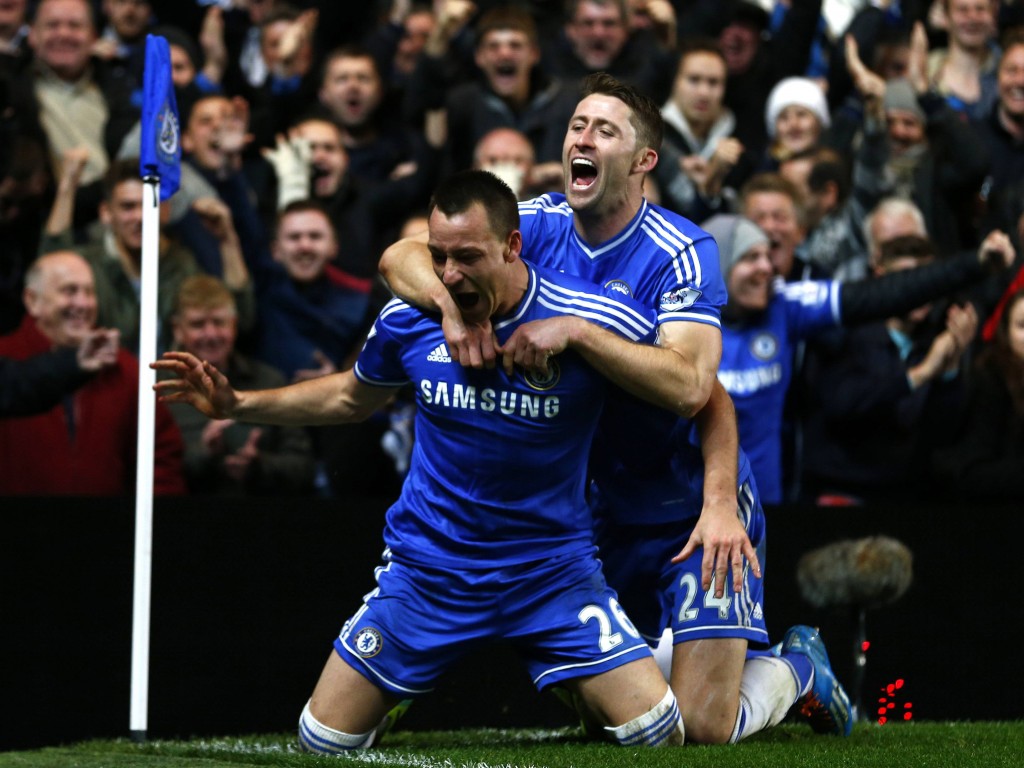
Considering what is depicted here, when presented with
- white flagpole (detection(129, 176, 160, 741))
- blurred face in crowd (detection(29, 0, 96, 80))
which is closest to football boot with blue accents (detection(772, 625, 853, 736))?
white flagpole (detection(129, 176, 160, 741))

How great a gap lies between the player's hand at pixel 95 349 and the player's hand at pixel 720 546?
307cm

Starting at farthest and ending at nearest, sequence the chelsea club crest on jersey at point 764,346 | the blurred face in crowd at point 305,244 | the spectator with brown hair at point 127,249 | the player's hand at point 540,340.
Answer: the blurred face in crowd at point 305,244 < the spectator with brown hair at point 127,249 < the chelsea club crest on jersey at point 764,346 < the player's hand at point 540,340

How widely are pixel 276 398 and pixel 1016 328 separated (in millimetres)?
3963

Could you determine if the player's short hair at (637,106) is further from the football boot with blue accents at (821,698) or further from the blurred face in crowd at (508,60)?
the blurred face in crowd at (508,60)

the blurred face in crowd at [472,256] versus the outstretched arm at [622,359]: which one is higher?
the blurred face in crowd at [472,256]

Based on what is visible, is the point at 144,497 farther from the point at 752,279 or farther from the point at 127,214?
the point at 752,279

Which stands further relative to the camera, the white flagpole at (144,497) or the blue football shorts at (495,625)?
the white flagpole at (144,497)

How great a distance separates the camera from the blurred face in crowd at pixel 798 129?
10.0 meters

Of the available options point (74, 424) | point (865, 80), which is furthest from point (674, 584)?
point (865, 80)

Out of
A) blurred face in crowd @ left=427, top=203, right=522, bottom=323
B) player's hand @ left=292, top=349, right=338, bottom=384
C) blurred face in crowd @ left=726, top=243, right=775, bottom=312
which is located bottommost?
player's hand @ left=292, top=349, right=338, bottom=384

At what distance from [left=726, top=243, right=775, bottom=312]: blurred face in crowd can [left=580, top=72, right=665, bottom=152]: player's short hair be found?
2147mm

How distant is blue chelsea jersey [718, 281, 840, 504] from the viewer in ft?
24.9

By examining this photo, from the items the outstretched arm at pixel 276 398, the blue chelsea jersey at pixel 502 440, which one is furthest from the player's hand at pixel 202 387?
the blue chelsea jersey at pixel 502 440

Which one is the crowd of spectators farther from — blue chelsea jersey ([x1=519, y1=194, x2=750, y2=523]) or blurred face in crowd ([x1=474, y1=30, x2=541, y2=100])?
blue chelsea jersey ([x1=519, y1=194, x2=750, y2=523])
